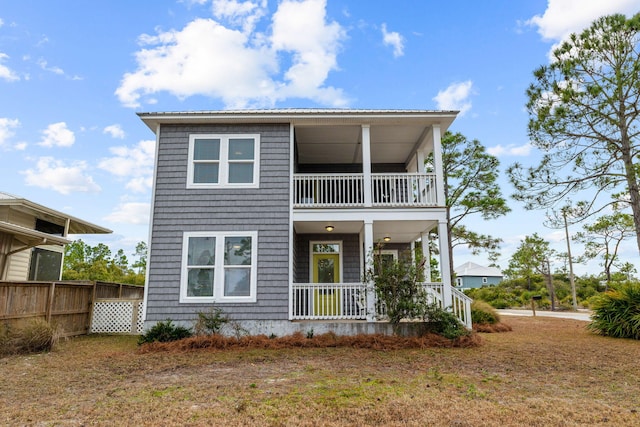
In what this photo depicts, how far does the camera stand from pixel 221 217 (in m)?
9.71

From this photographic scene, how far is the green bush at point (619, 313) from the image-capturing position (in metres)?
9.84

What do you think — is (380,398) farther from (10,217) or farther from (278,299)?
(10,217)

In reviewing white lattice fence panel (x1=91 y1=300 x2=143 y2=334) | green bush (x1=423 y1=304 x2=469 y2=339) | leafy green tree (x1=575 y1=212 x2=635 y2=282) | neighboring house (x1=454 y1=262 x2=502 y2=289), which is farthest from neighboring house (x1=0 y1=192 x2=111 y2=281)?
neighboring house (x1=454 y1=262 x2=502 y2=289)

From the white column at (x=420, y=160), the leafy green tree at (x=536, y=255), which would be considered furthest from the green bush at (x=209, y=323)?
the leafy green tree at (x=536, y=255)

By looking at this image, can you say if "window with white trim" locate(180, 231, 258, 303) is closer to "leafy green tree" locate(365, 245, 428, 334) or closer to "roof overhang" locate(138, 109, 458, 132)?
"roof overhang" locate(138, 109, 458, 132)

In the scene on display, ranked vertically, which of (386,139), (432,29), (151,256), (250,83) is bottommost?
(151,256)

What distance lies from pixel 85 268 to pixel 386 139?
19345 mm

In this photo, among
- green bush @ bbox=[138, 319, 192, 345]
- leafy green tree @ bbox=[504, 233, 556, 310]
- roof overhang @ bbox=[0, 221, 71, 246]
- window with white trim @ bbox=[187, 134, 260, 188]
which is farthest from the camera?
leafy green tree @ bbox=[504, 233, 556, 310]

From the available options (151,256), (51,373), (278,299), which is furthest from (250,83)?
(51,373)

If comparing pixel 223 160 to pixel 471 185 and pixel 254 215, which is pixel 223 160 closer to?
pixel 254 215

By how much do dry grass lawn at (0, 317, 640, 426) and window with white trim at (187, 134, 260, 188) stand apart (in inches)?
167

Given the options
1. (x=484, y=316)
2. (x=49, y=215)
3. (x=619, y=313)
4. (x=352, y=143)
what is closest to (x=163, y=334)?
(x=352, y=143)

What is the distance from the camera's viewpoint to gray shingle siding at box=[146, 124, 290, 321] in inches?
365

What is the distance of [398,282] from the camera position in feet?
28.6
